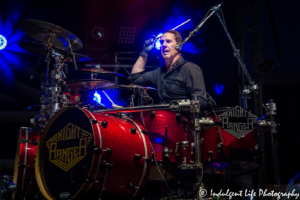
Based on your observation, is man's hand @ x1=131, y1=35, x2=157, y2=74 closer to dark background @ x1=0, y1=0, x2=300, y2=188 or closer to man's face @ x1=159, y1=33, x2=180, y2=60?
man's face @ x1=159, y1=33, x2=180, y2=60

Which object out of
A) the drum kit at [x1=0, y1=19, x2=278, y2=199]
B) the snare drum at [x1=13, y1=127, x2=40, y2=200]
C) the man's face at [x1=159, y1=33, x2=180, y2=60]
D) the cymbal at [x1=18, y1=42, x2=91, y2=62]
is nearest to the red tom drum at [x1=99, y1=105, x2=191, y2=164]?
the drum kit at [x1=0, y1=19, x2=278, y2=199]

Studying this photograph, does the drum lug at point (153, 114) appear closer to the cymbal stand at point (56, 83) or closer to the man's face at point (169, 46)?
the man's face at point (169, 46)

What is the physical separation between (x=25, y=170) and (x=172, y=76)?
6.48 feet

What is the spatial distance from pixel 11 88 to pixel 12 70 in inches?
13.3

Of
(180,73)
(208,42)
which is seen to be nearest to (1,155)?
(180,73)

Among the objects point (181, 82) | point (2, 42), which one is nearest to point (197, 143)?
point (181, 82)

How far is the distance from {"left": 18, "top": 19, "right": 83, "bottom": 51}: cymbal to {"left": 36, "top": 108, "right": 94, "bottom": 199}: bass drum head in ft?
4.77

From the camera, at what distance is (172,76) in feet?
10.0

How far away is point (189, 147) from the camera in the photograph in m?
2.56

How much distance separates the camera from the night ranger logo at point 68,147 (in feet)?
7.78

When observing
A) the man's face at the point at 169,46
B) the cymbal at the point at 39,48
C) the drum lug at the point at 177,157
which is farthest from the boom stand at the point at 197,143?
the cymbal at the point at 39,48

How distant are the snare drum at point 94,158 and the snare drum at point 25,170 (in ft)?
2.09

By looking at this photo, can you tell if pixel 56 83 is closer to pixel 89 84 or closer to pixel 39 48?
pixel 39 48

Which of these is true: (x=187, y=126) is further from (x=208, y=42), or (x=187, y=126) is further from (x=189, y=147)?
(x=208, y=42)
